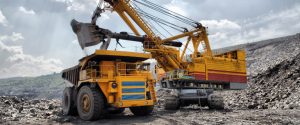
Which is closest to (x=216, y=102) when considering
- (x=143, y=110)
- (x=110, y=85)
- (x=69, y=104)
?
(x=143, y=110)

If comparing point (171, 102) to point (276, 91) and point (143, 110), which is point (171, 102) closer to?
point (143, 110)

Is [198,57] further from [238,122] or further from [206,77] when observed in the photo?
[238,122]

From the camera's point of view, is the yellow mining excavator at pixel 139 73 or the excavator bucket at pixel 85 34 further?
the excavator bucket at pixel 85 34

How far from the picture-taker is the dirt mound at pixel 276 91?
15.0 meters

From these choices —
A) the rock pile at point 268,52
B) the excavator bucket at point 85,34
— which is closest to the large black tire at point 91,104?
the excavator bucket at point 85,34

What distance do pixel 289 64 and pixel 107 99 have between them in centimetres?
1620

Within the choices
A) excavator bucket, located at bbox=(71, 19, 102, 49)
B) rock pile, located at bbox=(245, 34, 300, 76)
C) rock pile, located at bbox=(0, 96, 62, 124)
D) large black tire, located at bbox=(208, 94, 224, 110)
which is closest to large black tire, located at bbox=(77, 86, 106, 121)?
rock pile, located at bbox=(0, 96, 62, 124)

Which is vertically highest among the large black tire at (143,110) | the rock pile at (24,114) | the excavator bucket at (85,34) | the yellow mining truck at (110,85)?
the excavator bucket at (85,34)

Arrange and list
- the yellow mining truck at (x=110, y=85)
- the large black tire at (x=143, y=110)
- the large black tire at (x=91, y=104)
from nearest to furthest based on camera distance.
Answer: the large black tire at (x=91, y=104) → the yellow mining truck at (x=110, y=85) → the large black tire at (x=143, y=110)

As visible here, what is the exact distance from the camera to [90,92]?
33.6ft

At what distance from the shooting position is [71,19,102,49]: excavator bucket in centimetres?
1577

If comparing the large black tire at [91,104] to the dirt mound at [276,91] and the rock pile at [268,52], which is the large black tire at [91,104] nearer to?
the dirt mound at [276,91]

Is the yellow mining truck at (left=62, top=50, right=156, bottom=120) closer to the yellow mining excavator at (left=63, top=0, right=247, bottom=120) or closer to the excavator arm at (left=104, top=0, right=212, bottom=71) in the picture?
the yellow mining excavator at (left=63, top=0, right=247, bottom=120)

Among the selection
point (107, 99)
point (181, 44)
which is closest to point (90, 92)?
point (107, 99)
